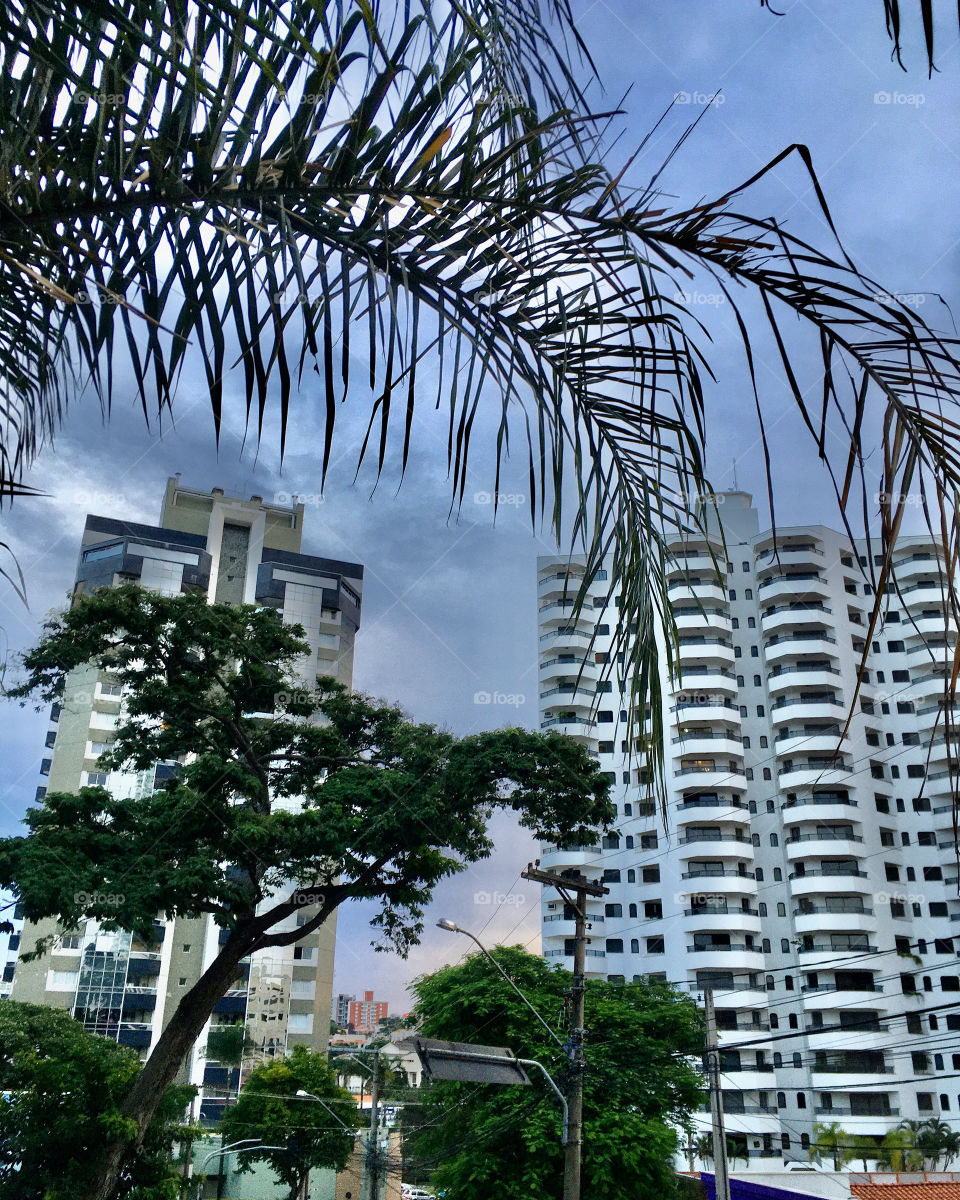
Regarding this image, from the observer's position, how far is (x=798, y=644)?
41.6 meters

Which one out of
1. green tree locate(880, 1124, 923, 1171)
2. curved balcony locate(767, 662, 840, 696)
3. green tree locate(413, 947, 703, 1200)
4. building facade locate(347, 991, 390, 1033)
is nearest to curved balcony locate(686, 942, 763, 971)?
green tree locate(880, 1124, 923, 1171)

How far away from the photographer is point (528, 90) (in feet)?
7.07

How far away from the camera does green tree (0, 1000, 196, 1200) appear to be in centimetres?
1318

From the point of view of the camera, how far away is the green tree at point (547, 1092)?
15.9m

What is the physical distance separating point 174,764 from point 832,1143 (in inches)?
951

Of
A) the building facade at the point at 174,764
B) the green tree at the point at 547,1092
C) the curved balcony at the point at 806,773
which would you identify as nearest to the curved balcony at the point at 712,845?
the curved balcony at the point at 806,773

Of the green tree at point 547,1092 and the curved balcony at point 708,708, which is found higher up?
the curved balcony at point 708,708

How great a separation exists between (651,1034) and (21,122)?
72.0 ft

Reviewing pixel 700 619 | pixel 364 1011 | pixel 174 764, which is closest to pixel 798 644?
pixel 700 619

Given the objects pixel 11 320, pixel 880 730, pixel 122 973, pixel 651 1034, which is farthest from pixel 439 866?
pixel 880 730

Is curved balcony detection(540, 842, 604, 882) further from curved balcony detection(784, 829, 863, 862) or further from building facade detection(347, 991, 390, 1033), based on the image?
building facade detection(347, 991, 390, 1033)

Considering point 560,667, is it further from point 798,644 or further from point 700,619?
point 798,644

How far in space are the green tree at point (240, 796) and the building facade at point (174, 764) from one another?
13.8 m

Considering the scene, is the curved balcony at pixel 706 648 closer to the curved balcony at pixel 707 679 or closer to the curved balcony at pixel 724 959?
the curved balcony at pixel 707 679
